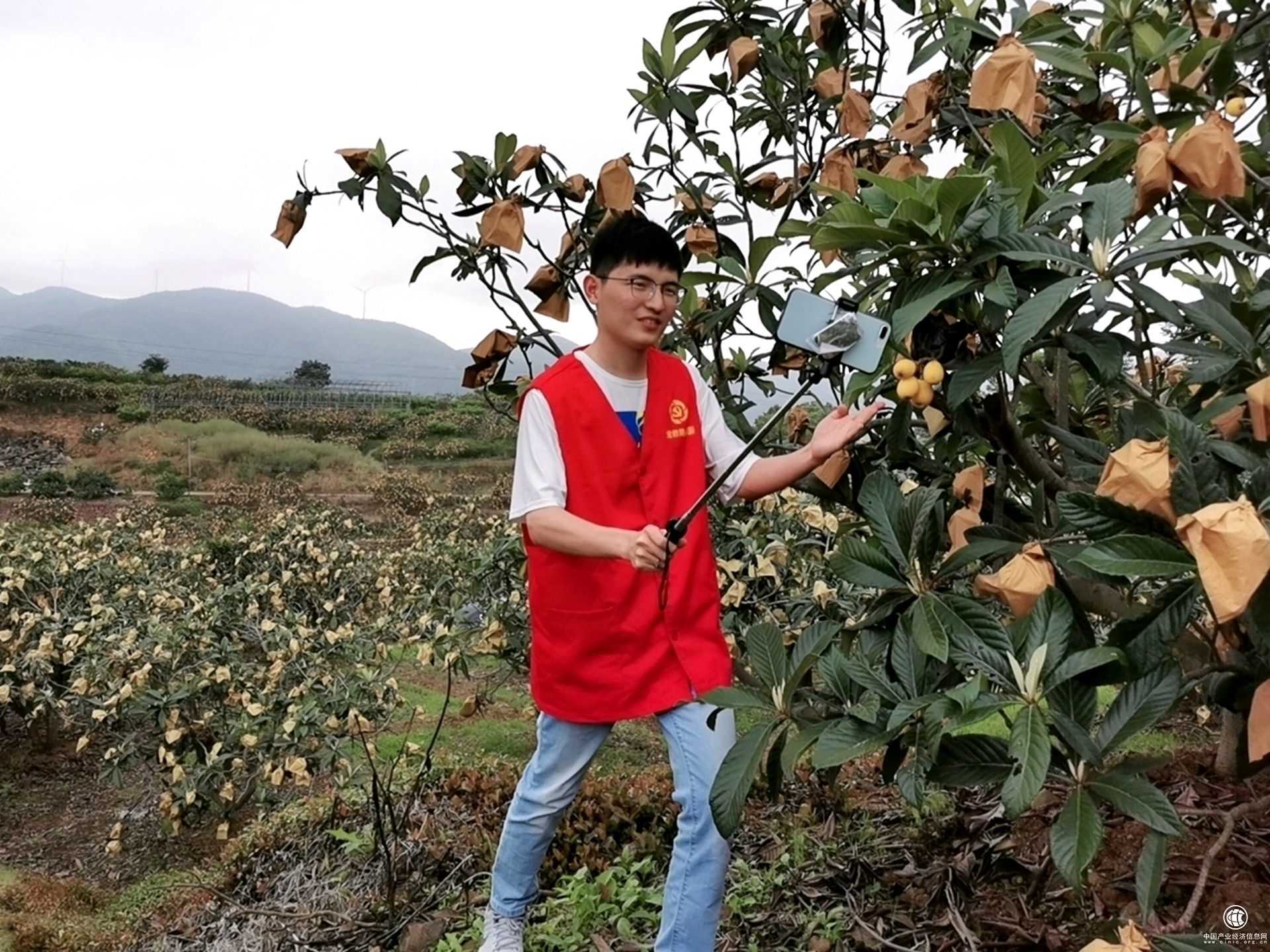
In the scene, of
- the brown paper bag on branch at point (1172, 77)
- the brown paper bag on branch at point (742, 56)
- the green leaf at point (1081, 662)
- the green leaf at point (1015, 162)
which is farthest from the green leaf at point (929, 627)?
the brown paper bag on branch at point (742, 56)

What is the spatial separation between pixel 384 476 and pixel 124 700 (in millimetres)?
8012

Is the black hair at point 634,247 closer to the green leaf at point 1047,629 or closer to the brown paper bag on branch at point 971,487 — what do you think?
the brown paper bag on branch at point 971,487

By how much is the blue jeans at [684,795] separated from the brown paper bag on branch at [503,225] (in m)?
0.90

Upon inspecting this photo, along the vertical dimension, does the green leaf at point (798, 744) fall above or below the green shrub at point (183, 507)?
above

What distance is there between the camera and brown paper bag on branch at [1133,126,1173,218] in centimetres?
109

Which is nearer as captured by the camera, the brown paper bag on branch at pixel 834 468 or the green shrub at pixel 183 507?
the brown paper bag on branch at pixel 834 468

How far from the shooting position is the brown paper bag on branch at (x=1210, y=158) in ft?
3.51

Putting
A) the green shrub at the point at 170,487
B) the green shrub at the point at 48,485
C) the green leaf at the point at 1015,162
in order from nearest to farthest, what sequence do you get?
1. the green leaf at the point at 1015,162
2. the green shrub at the point at 48,485
3. the green shrub at the point at 170,487

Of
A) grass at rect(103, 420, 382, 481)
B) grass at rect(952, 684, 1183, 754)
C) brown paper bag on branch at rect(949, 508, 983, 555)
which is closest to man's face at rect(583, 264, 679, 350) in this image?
brown paper bag on branch at rect(949, 508, 983, 555)

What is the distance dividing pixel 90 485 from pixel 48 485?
0.37 m

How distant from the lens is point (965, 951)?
1824mm

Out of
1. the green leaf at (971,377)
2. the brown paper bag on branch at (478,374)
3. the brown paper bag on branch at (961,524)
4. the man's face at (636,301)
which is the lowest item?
the brown paper bag on branch at (961,524)

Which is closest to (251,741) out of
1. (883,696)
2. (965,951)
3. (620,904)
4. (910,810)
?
(620,904)

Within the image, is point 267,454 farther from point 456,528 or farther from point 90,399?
point 456,528
